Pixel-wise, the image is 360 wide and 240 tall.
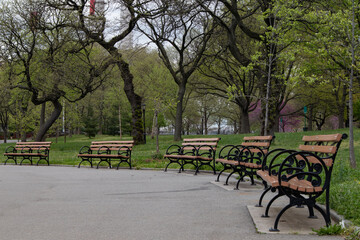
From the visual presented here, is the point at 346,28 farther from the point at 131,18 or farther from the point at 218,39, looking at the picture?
the point at 218,39

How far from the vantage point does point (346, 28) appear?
1087cm

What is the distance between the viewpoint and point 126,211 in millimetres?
5707

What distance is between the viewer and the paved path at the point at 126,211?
446 centimetres

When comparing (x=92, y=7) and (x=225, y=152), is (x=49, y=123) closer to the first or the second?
(x=92, y=7)

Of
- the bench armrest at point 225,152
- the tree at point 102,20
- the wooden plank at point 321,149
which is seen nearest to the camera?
the wooden plank at point 321,149

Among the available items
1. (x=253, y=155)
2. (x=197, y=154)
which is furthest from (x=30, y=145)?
(x=253, y=155)

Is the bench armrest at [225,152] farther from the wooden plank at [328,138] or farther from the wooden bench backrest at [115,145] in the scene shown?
the wooden bench backrest at [115,145]

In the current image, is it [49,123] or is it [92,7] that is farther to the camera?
[49,123]

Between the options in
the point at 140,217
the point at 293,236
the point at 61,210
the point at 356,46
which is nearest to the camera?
the point at 293,236

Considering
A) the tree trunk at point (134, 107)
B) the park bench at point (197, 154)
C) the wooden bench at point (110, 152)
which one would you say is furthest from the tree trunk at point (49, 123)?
the park bench at point (197, 154)

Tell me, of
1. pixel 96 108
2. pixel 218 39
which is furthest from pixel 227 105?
pixel 218 39

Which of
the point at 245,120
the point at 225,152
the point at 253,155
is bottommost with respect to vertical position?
the point at 225,152

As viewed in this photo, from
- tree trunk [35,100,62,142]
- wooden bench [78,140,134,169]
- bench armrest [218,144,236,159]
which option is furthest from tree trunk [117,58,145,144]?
wooden bench [78,140,134,169]

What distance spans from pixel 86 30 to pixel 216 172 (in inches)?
535
